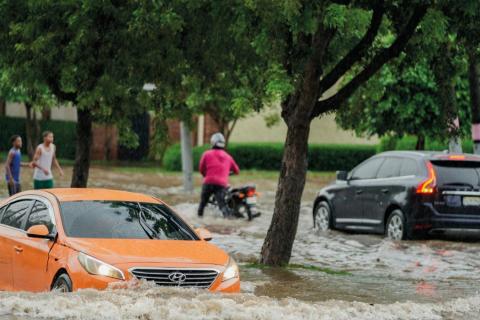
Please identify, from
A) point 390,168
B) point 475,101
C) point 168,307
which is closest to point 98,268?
point 168,307

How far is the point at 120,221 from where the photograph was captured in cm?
1136

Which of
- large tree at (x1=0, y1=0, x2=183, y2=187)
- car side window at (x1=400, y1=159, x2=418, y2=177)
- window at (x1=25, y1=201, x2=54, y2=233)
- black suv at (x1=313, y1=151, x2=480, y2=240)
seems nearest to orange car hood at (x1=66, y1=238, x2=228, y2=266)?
window at (x1=25, y1=201, x2=54, y2=233)

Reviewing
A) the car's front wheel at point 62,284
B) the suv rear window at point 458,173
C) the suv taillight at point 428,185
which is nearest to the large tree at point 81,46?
the suv taillight at point 428,185

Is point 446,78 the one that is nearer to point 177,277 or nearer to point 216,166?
point 177,277

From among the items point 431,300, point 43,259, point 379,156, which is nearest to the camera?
point 43,259

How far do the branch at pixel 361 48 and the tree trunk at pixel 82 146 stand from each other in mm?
5415

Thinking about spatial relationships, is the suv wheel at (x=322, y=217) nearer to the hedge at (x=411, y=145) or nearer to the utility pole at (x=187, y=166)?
the utility pole at (x=187, y=166)

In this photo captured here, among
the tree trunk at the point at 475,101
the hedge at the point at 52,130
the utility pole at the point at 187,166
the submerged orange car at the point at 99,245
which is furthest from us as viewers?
the hedge at the point at 52,130

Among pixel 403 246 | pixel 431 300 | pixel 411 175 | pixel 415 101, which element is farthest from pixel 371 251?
pixel 415 101

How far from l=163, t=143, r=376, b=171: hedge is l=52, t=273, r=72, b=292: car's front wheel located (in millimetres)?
37755

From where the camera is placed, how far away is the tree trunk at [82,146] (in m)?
19.2

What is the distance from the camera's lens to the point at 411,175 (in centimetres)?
1934

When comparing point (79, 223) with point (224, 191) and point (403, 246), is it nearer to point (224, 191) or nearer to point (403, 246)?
point (403, 246)

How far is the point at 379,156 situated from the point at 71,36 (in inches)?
258
